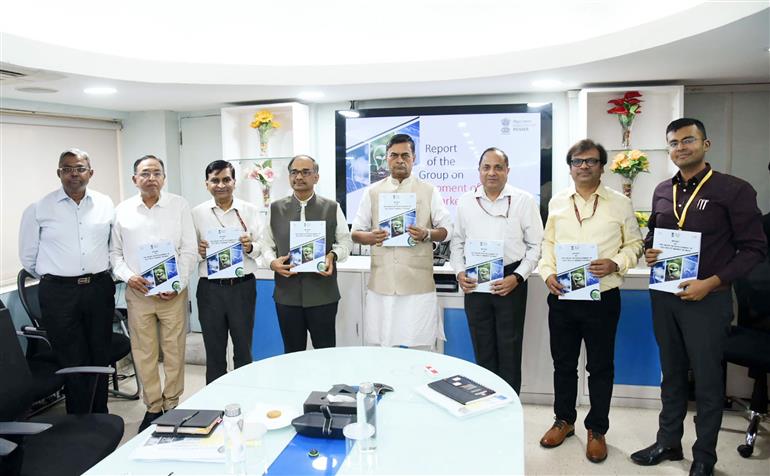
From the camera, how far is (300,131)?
4.38 m

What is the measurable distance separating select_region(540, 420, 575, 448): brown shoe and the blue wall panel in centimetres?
209

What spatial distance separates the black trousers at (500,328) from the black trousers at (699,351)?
74 centimetres

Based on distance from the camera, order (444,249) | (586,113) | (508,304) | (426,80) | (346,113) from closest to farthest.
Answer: (508,304), (426,80), (586,113), (444,249), (346,113)

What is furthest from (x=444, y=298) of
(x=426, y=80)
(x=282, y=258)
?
(x=426, y=80)

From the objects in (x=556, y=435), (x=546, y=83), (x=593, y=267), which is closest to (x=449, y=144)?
(x=546, y=83)

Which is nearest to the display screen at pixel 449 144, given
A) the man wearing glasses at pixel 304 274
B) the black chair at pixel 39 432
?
the man wearing glasses at pixel 304 274

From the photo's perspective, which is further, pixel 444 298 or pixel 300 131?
pixel 300 131

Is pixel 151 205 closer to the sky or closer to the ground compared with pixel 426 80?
closer to the ground

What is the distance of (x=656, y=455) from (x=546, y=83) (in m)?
2.46

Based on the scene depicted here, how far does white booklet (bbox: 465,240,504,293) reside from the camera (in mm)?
3027

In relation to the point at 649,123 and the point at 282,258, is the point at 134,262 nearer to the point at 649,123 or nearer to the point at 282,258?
the point at 282,258

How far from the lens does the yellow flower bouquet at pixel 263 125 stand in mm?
4309

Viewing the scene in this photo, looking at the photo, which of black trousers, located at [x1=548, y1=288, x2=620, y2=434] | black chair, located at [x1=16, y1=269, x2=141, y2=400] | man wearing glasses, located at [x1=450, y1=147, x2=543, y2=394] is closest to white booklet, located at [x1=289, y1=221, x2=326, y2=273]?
man wearing glasses, located at [x1=450, y1=147, x2=543, y2=394]

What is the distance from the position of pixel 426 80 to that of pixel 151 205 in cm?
194
